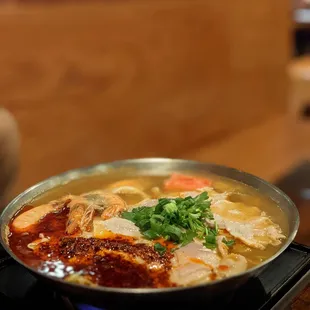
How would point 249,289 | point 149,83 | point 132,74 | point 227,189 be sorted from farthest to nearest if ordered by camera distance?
1. point 149,83
2. point 132,74
3. point 227,189
4. point 249,289

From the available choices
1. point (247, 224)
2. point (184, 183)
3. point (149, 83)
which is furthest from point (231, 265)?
point (149, 83)

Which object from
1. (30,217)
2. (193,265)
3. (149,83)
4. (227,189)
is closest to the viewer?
(193,265)

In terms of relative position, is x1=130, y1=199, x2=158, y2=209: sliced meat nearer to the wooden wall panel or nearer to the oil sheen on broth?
the oil sheen on broth

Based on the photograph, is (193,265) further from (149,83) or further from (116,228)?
(149,83)

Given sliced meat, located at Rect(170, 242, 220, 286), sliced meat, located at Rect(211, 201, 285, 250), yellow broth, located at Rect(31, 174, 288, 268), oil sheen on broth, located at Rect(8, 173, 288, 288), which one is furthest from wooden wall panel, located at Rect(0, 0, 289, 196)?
sliced meat, located at Rect(170, 242, 220, 286)

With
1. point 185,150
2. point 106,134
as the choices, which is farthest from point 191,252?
point 185,150

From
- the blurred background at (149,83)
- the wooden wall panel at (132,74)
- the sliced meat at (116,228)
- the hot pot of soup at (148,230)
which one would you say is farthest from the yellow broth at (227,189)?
the wooden wall panel at (132,74)

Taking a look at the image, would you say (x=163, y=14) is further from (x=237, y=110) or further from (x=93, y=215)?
(x=93, y=215)
